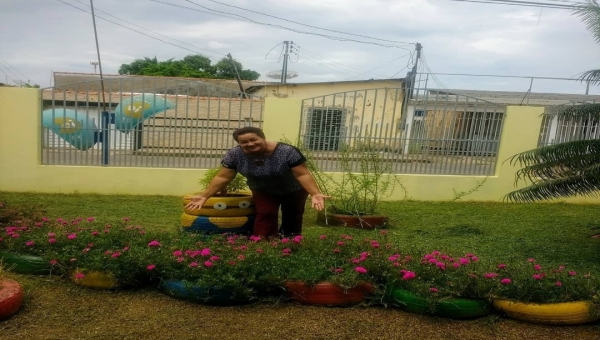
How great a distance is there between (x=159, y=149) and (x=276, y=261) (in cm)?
549

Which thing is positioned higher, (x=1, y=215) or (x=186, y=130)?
(x=186, y=130)

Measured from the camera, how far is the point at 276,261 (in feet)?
12.3

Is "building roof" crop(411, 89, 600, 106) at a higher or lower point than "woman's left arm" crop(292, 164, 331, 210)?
higher

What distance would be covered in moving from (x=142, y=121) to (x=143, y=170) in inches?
33.3

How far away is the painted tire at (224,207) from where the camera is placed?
521 centimetres

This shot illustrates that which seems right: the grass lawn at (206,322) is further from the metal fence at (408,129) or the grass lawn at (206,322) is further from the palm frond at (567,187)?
the metal fence at (408,129)

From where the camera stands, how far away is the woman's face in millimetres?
4375

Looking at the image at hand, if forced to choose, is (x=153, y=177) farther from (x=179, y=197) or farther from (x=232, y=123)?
(x=232, y=123)

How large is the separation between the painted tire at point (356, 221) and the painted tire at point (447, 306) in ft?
10.7

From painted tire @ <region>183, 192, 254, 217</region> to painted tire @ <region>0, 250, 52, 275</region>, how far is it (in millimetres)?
1579

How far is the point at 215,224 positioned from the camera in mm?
5188

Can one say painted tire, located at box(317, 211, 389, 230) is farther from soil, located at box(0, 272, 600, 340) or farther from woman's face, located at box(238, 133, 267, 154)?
soil, located at box(0, 272, 600, 340)

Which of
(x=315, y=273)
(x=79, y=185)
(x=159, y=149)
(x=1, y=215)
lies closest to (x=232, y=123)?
(x=159, y=149)

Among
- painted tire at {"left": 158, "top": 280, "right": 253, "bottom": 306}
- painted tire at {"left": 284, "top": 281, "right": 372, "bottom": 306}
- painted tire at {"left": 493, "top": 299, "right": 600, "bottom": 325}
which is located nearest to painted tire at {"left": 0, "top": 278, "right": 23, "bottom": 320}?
painted tire at {"left": 158, "top": 280, "right": 253, "bottom": 306}
